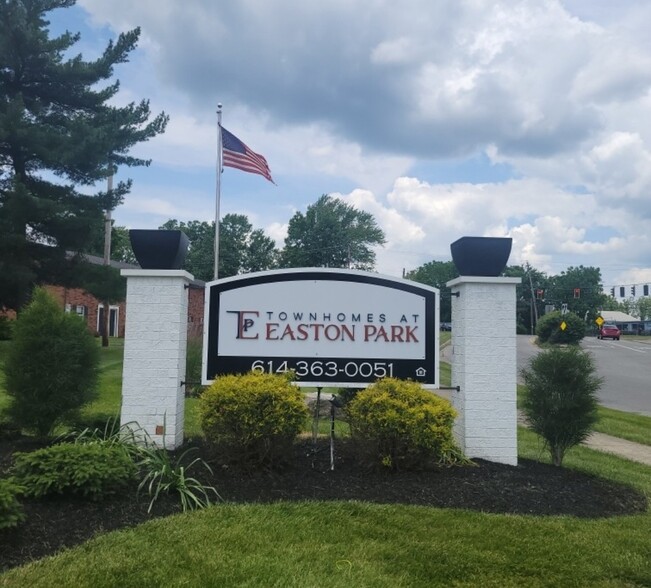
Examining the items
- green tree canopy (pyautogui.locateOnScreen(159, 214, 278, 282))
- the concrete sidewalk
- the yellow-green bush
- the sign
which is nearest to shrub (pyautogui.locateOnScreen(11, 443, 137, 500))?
the yellow-green bush

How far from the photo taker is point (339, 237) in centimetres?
6550

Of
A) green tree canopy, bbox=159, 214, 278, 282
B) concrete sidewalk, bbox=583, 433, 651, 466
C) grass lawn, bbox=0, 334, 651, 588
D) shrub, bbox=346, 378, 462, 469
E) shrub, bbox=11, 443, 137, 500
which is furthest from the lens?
green tree canopy, bbox=159, 214, 278, 282

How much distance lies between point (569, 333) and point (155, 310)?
41.1 metres

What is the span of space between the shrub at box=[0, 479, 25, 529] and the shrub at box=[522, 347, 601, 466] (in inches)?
174

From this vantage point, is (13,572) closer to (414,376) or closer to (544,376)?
(414,376)

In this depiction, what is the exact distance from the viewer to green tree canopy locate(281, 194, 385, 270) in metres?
65.1

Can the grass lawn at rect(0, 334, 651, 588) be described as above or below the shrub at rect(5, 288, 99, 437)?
below

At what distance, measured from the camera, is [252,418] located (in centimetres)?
493

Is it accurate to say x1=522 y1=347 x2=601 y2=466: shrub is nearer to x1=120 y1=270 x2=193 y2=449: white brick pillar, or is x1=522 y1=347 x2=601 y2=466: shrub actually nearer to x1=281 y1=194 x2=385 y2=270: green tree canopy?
x1=120 y1=270 x2=193 y2=449: white brick pillar

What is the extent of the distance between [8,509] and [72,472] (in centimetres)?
62

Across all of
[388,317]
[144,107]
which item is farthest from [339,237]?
[388,317]

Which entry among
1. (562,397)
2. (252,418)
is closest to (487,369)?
(562,397)

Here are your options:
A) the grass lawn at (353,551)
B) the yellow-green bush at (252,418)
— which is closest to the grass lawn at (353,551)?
the grass lawn at (353,551)

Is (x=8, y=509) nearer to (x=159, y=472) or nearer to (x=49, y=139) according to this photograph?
(x=159, y=472)
